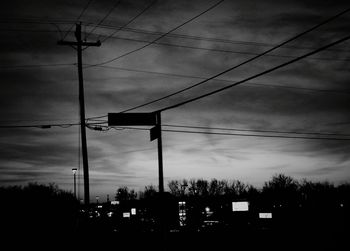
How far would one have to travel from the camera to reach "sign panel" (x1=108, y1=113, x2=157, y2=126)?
51.3 feet

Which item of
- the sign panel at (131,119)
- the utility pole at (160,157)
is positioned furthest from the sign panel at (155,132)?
the sign panel at (131,119)

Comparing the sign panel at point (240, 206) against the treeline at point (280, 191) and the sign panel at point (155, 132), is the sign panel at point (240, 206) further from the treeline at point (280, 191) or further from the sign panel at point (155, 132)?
the sign panel at point (155, 132)

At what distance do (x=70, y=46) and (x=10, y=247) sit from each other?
12948 mm

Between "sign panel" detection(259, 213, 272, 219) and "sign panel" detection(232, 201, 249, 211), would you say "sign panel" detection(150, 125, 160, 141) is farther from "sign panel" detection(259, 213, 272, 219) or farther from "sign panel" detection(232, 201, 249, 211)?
"sign panel" detection(259, 213, 272, 219)

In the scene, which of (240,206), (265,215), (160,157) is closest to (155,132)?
(160,157)

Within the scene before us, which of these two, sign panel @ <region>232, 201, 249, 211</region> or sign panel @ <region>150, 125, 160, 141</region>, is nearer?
sign panel @ <region>150, 125, 160, 141</region>

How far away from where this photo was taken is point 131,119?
15.8 m

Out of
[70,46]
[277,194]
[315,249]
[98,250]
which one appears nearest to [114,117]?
[70,46]

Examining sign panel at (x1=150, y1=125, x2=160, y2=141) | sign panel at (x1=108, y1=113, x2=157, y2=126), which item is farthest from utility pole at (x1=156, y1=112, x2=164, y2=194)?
sign panel at (x1=108, y1=113, x2=157, y2=126)

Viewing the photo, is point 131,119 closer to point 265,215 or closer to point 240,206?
point 240,206

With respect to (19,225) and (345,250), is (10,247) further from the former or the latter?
(345,250)

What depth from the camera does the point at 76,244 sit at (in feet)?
82.0

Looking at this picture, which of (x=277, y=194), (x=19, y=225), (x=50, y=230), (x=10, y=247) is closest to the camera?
(x=10, y=247)

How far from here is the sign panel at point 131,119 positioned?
15625mm
